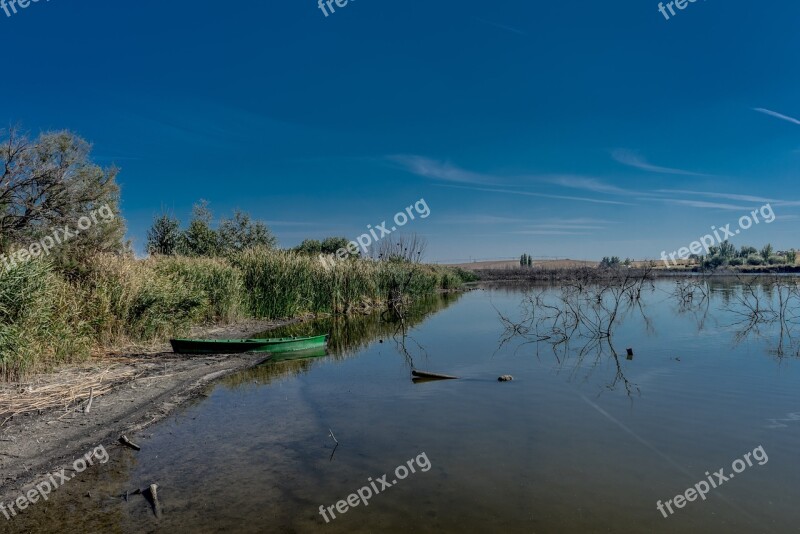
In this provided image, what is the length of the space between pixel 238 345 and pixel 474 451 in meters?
9.22

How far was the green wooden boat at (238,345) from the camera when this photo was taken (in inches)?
549

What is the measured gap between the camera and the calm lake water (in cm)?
541

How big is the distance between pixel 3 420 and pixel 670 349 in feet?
50.7

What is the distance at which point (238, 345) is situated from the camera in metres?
14.5

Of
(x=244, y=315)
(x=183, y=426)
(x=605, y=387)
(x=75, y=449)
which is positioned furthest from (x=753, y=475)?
(x=244, y=315)

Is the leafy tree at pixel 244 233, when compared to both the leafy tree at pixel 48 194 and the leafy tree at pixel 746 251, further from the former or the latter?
the leafy tree at pixel 746 251

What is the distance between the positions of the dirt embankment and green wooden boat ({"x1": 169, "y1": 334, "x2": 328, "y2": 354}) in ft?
1.78

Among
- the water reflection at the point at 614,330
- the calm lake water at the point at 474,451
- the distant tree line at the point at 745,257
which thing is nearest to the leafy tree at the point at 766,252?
the distant tree line at the point at 745,257

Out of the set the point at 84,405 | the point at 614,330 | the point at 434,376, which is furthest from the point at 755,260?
the point at 84,405

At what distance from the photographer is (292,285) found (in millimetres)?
24438

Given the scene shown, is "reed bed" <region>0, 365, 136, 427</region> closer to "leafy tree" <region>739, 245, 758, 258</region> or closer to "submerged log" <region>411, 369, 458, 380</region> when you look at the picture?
"submerged log" <region>411, 369, 458, 380</region>

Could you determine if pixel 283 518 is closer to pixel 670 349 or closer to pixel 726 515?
pixel 726 515

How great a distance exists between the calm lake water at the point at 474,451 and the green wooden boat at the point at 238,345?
0.85 metres

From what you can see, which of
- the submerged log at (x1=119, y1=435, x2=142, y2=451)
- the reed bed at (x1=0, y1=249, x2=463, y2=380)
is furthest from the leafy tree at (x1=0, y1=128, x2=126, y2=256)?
the submerged log at (x1=119, y1=435, x2=142, y2=451)
